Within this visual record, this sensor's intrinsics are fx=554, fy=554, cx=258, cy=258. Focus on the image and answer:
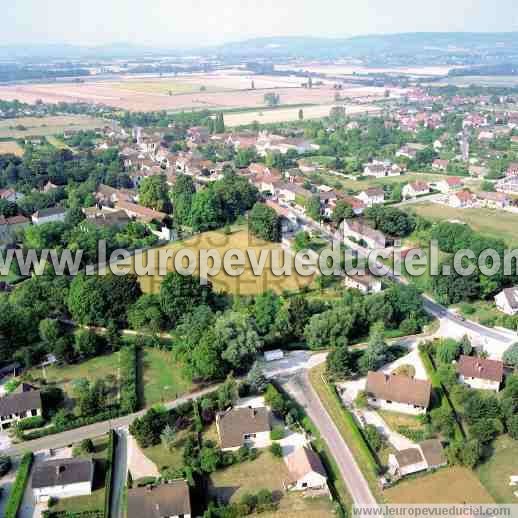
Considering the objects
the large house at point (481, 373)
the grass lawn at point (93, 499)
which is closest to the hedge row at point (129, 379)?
the grass lawn at point (93, 499)

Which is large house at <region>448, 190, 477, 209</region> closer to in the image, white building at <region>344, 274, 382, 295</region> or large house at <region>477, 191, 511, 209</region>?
large house at <region>477, 191, 511, 209</region>

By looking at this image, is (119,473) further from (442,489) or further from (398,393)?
(398,393)

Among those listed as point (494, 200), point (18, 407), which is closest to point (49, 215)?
point (18, 407)

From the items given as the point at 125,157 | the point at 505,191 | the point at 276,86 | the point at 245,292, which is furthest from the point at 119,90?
the point at 245,292

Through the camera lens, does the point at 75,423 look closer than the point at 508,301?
Yes

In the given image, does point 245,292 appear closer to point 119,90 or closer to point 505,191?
point 505,191
